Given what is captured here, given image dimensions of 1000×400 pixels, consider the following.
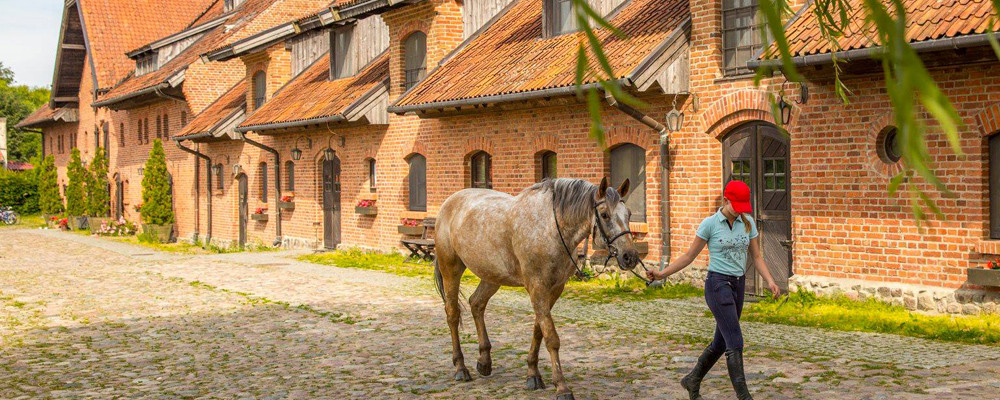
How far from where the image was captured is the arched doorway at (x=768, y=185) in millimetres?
12922

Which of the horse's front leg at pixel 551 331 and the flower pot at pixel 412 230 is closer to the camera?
the horse's front leg at pixel 551 331

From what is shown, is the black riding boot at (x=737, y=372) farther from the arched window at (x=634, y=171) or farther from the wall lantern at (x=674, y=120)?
the arched window at (x=634, y=171)

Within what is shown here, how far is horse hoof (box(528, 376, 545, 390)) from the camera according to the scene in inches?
300

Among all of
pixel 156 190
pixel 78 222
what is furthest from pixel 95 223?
pixel 156 190

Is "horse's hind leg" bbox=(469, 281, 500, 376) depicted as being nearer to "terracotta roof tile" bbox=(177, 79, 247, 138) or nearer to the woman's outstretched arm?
the woman's outstretched arm

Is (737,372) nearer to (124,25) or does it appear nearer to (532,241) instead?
(532,241)

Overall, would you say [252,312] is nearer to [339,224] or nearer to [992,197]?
[992,197]

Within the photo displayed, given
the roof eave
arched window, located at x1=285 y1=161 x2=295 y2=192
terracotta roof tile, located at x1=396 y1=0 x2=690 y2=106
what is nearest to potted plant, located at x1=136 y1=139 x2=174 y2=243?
arched window, located at x1=285 y1=161 x2=295 y2=192

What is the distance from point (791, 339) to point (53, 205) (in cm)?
4210

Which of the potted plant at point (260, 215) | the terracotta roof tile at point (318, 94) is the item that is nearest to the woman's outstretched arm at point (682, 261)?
the terracotta roof tile at point (318, 94)

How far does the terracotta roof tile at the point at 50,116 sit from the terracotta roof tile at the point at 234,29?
31.4 ft

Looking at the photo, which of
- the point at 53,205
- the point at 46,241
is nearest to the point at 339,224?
the point at 46,241

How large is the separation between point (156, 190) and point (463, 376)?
26.4 m

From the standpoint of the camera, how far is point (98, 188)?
38969 millimetres
